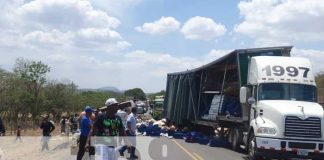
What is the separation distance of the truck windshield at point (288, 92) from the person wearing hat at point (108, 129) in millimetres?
8512

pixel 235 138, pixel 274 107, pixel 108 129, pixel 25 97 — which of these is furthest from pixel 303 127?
pixel 25 97

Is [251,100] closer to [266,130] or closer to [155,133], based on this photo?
[266,130]

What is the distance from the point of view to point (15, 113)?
210 feet

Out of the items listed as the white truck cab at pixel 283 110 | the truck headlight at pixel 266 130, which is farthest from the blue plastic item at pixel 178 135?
the truck headlight at pixel 266 130

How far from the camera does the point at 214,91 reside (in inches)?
1091

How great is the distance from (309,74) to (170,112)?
19750 millimetres

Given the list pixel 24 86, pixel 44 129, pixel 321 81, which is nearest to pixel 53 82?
pixel 24 86

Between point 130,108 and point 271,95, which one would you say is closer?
point 130,108

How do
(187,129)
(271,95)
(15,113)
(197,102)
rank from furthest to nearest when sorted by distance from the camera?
(15,113) < (187,129) < (197,102) < (271,95)

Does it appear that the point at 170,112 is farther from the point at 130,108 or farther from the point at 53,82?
the point at 53,82

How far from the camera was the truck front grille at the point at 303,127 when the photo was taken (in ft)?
53.7

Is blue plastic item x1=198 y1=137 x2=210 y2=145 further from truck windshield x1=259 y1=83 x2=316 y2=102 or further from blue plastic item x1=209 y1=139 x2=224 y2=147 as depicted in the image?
truck windshield x1=259 y1=83 x2=316 y2=102

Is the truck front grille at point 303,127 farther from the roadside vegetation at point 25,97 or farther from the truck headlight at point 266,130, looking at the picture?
the roadside vegetation at point 25,97

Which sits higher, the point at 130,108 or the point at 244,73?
the point at 244,73
